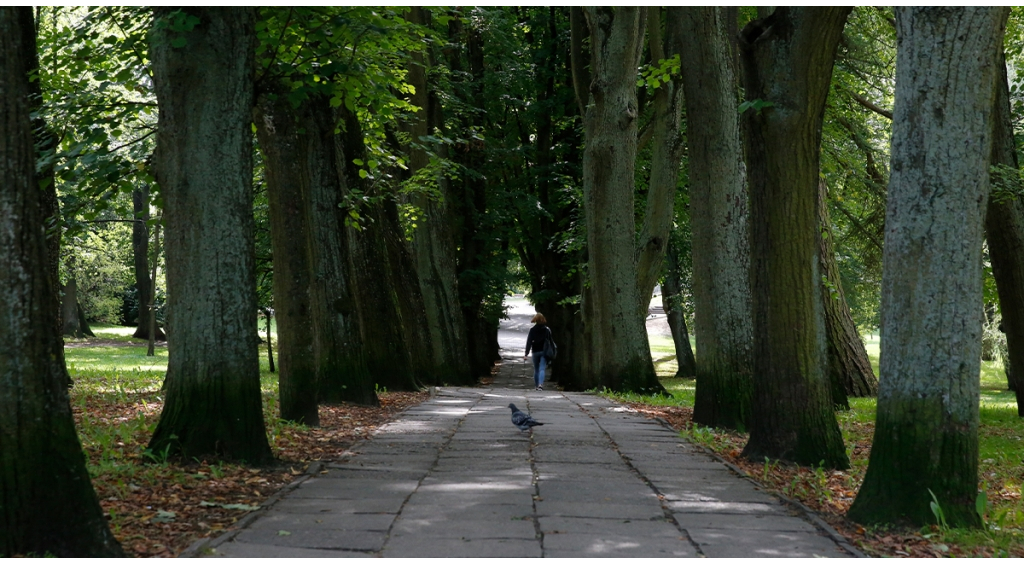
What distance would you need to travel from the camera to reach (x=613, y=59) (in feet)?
52.6

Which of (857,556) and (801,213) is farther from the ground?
(801,213)

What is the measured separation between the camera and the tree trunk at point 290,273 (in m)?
9.78

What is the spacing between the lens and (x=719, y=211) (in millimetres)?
10758

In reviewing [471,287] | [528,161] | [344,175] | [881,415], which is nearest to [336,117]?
[344,175]

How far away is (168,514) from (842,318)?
1442cm

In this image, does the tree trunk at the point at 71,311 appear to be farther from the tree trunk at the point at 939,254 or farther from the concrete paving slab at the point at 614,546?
the tree trunk at the point at 939,254

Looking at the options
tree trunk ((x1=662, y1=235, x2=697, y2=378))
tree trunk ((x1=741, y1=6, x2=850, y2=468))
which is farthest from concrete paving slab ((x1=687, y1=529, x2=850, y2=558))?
tree trunk ((x1=662, y1=235, x2=697, y2=378))

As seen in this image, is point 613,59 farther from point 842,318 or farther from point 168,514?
point 168,514

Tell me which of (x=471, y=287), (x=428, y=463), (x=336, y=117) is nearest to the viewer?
(x=428, y=463)

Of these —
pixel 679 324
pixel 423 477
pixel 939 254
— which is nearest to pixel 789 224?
pixel 939 254

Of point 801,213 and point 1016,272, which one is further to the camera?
point 1016,272

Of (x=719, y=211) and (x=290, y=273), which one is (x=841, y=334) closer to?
(x=719, y=211)

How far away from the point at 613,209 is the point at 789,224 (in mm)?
8850

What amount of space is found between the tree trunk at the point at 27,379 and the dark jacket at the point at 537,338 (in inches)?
581
